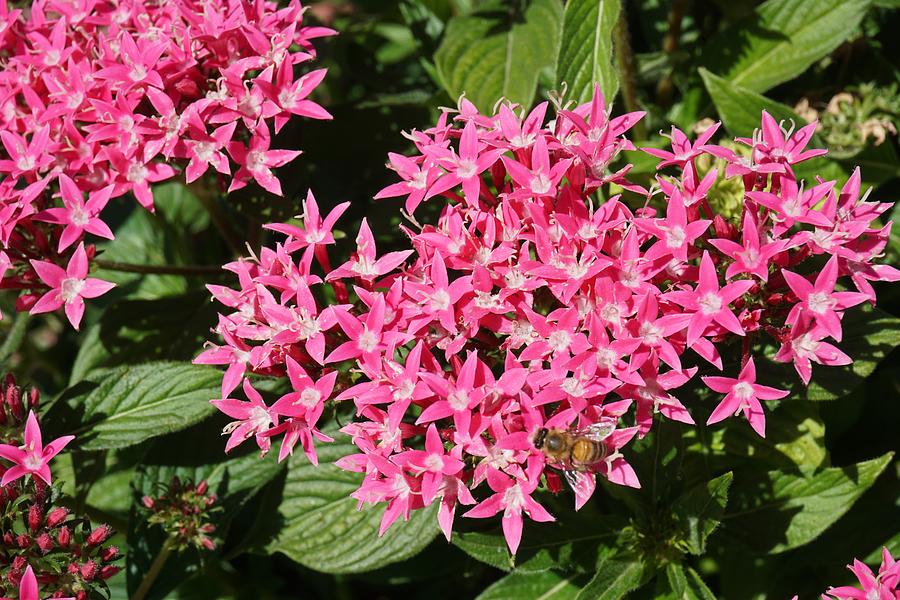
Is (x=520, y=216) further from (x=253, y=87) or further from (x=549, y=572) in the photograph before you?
(x=549, y=572)

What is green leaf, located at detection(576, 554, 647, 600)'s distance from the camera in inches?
74.9

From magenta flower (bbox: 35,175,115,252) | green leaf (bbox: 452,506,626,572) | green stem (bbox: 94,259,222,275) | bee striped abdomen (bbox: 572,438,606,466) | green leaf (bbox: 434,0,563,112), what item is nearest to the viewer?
bee striped abdomen (bbox: 572,438,606,466)

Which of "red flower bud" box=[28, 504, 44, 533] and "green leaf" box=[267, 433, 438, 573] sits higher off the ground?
"red flower bud" box=[28, 504, 44, 533]

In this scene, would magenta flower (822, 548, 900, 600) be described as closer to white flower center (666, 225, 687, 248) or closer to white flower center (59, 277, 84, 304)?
white flower center (666, 225, 687, 248)

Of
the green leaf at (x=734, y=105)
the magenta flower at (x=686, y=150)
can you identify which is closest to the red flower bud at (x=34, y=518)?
the magenta flower at (x=686, y=150)

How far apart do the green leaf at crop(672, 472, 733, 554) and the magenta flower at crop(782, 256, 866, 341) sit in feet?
1.13

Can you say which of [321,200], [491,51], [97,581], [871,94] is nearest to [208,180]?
[321,200]

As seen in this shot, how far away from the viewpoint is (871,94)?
2.70 metres

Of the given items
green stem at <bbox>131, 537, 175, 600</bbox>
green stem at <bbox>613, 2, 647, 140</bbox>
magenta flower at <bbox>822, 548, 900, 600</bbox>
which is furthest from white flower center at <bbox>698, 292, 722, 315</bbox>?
green stem at <bbox>131, 537, 175, 600</bbox>

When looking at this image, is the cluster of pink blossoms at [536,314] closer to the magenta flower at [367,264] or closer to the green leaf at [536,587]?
the magenta flower at [367,264]

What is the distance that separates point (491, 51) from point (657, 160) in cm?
57

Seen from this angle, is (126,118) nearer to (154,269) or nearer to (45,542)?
(154,269)

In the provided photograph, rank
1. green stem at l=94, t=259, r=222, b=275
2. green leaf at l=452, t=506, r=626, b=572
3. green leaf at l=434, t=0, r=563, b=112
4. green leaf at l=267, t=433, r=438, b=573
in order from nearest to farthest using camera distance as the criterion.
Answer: green leaf at l=452, t=506, r=626, b=572 < green leaf at l=267, t=433, r=438, b=573 < green stem at l=94, t=259, r=222, b=275 < green leaf at l=434, t=0, r=563, b=112

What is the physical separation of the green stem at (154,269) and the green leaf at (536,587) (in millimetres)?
1142
